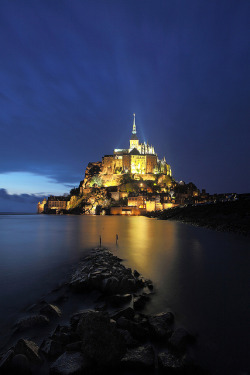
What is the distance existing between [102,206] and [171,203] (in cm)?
3109

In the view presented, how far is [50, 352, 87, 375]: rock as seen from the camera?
2763 millimetres

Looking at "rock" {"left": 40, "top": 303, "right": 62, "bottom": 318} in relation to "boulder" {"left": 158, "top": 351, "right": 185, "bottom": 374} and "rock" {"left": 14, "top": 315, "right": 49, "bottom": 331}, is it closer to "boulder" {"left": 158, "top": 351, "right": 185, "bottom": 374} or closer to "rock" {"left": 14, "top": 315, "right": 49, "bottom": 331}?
"rock" {"left": 14, "top": 315, "right": 49, "bottom": 331}

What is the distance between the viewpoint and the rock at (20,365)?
2842mm

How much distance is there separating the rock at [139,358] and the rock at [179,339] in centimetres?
46

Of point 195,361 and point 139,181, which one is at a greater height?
point 139,181

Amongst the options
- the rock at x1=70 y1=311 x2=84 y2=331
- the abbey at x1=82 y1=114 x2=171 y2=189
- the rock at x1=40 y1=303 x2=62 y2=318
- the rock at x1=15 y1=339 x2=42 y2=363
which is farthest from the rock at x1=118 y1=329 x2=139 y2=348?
the abbey at x1=82 y1=114 x2=171 y2=189

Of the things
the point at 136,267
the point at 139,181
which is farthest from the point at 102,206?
the point at 136,267

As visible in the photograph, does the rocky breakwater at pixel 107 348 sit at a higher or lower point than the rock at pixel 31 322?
higher

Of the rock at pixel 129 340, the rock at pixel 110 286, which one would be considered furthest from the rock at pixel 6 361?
the rock at pixel 110 286

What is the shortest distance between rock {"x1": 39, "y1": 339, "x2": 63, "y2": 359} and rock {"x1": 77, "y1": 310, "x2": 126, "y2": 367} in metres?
0.46

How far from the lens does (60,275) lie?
7871 mm

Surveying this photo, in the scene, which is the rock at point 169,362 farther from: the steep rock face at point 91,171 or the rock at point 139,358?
the steep rock face at point 91,171

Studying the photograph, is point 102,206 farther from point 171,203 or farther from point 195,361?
point 195,361

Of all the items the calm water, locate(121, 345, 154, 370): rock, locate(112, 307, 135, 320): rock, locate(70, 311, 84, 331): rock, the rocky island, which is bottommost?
the calm water
